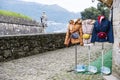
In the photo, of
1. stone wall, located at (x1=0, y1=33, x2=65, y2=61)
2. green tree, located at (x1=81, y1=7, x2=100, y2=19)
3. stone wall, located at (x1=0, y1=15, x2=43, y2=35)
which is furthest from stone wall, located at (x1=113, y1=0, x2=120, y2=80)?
green tree, located at (x1=81, y1=7, x2=100, y2=19)

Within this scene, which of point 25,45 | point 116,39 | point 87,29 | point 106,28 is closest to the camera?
point 116,39

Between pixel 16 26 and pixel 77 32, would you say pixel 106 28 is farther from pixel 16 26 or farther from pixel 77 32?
pixel 16 26

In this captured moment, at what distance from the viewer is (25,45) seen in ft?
41.1

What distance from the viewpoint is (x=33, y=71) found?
29.7 feet

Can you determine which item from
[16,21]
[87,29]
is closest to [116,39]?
[87,29]

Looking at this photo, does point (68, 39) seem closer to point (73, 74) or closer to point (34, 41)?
point (73, 74)

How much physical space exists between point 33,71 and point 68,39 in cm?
139

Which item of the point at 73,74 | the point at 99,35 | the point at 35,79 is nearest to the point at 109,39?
the point at 99,35

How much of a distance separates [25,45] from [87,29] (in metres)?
4.72

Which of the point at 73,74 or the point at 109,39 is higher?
the point at 109,39

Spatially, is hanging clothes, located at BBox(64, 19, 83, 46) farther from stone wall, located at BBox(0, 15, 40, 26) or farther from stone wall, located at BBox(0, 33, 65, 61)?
stone wall, located at BBox(0, 15, 40, 26)

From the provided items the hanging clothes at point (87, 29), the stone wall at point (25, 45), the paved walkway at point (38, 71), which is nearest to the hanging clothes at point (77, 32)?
the hanging clothes at point (87, 29)

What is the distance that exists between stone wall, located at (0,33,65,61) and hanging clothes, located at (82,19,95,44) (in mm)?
3767

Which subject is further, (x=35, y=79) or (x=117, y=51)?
(x=35, y=79)
